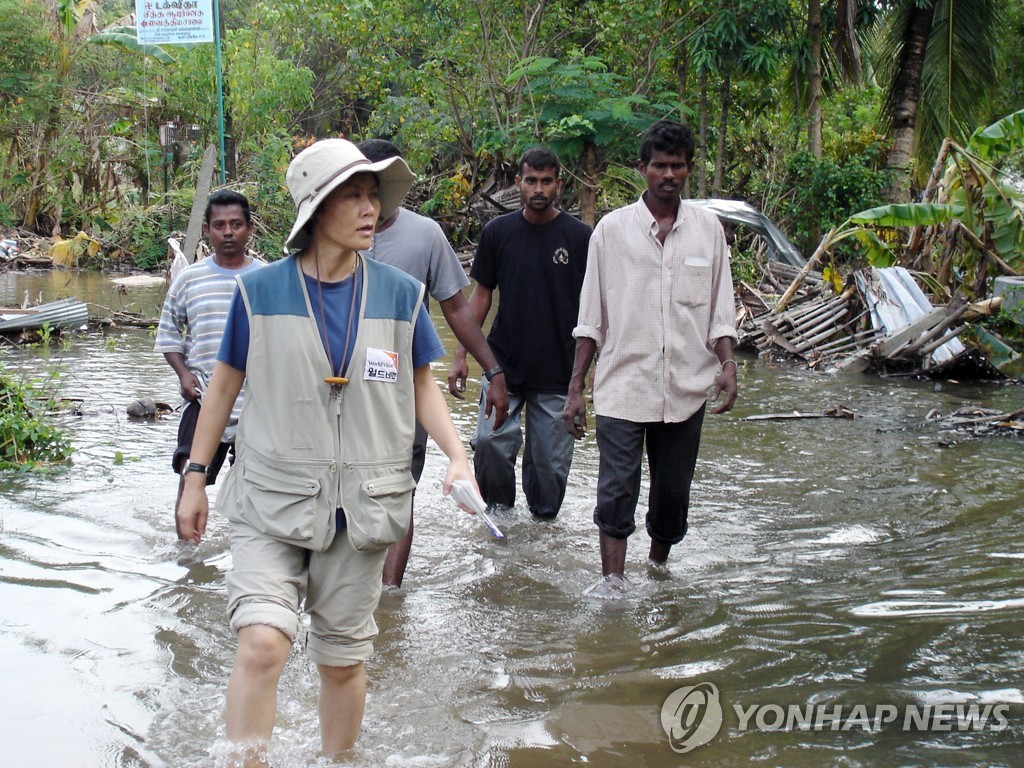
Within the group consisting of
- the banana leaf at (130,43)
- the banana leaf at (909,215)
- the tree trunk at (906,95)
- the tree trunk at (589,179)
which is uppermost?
the banana leaf at (130,43)

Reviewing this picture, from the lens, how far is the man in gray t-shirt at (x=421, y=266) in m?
4.88

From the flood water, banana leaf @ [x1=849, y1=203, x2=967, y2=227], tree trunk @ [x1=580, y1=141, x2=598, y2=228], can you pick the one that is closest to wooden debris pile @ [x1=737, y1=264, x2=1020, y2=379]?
banana leaf @ [x1=849, y1=203, x2=967, y2=227]

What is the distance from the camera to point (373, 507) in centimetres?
307

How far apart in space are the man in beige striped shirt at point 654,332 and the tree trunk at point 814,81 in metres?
16.2

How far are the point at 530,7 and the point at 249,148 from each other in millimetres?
6498

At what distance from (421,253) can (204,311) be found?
1.34 meters

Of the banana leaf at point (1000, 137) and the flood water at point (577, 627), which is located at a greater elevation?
the banana leaf at point (1000, 137)

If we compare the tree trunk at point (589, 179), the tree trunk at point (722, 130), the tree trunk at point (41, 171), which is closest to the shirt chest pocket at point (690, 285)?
the tree trunk at point (589, 179)

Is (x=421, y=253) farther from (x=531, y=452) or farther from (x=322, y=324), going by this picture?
(x=322, y=324)

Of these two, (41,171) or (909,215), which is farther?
(41,171)

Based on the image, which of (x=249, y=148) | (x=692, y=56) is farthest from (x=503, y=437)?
(x=249, y=148)

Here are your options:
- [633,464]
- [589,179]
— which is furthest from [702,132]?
[633,464]

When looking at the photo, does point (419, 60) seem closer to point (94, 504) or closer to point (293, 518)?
point (94, 504)

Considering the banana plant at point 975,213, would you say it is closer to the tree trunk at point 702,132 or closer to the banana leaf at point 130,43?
the tree trunk at point 702,132
